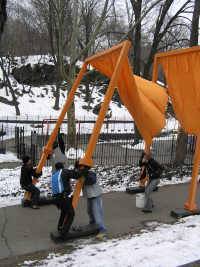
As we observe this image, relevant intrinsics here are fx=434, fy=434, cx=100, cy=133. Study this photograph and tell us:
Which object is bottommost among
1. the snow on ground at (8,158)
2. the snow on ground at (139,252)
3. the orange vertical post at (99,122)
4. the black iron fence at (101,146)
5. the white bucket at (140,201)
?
the snow on ground at (139,252)

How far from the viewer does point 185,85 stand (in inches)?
416

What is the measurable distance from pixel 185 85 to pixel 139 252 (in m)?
4.81

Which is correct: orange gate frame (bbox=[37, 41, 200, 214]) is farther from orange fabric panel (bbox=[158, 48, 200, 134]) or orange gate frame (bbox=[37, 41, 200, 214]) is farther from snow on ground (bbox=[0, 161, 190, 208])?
snow on ground (bbox=[0, 161, 190, 208])

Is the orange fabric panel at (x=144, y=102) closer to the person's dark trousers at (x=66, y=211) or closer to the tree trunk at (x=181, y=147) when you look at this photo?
the person's dark trousers at (x=66, y=211)

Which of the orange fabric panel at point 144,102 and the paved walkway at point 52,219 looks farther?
the orange fabric panel at point 144,102

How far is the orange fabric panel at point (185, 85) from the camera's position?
406 inches

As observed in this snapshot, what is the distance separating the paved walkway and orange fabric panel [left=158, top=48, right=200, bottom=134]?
2.11 metres

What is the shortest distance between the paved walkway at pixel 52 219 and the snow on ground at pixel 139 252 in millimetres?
609

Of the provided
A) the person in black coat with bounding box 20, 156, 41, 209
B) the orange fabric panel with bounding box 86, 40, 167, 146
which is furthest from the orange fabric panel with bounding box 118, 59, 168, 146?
the person in black coat with bounding box 20, 156, 41, 209

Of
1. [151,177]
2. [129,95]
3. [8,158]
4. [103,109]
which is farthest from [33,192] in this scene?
[8,158]

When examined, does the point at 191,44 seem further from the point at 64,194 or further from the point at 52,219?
the point at 64,194

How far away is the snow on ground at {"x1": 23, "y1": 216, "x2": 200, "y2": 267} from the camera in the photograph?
6.82 m

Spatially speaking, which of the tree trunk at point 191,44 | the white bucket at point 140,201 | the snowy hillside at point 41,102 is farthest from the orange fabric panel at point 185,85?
the snowy hillside at point 41,102

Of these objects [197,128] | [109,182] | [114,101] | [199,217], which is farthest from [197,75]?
[114,101]
